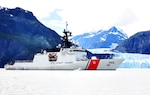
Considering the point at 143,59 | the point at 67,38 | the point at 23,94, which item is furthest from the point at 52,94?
the point at 143,59

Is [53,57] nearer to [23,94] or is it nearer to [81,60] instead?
[81,60]

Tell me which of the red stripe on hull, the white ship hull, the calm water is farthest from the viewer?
the white ship hull

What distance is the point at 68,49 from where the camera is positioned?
11788 cm

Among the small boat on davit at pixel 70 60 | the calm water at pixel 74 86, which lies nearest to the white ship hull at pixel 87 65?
the small boat on davit at pixel 70 60

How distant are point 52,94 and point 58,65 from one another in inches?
3405

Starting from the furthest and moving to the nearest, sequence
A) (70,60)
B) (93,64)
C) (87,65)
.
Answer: (70,60) < (93,64) < (87,65)

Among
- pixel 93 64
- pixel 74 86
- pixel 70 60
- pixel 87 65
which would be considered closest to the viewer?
pixel 74 86

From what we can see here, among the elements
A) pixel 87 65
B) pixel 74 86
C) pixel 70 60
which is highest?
pixel 70 60

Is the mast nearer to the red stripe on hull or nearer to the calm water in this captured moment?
the red stripe on hull

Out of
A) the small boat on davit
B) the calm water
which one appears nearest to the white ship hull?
the small boat on davit

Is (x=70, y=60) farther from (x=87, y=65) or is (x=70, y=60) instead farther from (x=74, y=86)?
(x=74, y=86)

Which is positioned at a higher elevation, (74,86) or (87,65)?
(87,65)

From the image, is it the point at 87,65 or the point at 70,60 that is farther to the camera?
the point at 70,60

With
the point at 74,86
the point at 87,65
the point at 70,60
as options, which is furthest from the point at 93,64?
the point at 74,86
